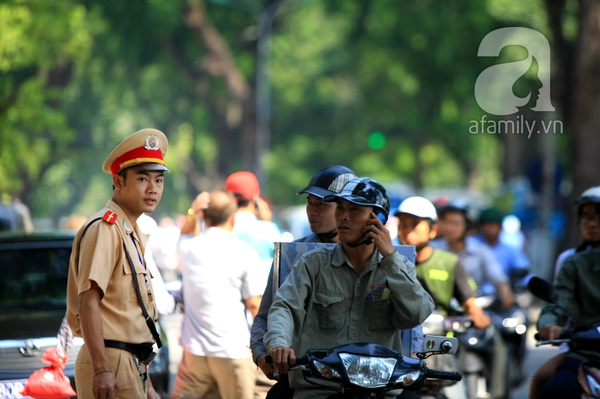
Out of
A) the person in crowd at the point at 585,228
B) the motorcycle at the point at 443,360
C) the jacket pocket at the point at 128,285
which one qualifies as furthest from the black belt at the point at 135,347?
the motorcycle at the point at 443,360

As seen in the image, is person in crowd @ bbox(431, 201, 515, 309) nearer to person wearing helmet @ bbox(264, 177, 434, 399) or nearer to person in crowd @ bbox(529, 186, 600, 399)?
person in crowd @ bbox(529, 186, 600, 399)

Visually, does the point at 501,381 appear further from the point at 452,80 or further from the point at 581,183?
the point at 452,80

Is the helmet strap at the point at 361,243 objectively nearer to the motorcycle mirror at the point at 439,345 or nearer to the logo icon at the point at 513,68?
the motorcycle mirror at the point at 439,345

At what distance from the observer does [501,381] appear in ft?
35.8

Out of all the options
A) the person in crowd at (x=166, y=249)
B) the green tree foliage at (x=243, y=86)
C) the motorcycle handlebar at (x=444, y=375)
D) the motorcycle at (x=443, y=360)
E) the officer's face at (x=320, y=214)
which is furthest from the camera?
the green tree foliage at (x=243, y=86)

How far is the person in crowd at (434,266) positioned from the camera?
28.0ft

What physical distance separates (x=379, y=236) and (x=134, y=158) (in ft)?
4.07

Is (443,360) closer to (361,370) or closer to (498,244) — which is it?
(361,370)

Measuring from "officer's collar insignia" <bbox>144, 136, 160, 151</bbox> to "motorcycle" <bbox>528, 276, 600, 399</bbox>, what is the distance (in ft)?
7.64

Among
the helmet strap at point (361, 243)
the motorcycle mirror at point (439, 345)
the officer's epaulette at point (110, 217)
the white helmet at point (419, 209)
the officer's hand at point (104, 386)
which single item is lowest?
the officer's hand at point (104, 386)

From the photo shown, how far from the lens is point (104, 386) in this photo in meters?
5.12

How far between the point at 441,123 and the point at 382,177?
11.6 metres

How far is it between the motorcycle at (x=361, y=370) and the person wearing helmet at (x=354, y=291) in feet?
1.24

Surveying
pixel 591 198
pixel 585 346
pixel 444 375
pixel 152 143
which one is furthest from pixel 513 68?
pixel 444 375
